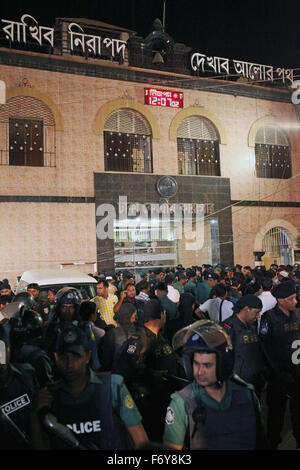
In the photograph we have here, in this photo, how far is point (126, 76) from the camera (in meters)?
20.6

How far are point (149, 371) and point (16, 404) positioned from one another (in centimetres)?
183

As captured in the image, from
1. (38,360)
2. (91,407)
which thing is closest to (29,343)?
(38,360)

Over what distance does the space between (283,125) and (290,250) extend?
7758mm

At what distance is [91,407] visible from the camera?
2531mm

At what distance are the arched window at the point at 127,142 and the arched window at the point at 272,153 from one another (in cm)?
708

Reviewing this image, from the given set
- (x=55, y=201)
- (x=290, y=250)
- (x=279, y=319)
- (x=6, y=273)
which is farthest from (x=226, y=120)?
(x=279, y=319)

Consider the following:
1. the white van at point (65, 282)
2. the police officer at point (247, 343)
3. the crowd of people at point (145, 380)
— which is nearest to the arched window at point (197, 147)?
the white van at point (65, 282)

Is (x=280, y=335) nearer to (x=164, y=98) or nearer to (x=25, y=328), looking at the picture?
(x=25, y=328)

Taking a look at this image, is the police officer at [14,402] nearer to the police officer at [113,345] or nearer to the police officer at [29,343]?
the police officer at [29,343]

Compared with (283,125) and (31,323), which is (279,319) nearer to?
(31,323)

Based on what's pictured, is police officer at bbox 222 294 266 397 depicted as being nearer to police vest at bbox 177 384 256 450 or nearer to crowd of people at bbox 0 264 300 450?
crowd of people at bbox 0 264 300 450

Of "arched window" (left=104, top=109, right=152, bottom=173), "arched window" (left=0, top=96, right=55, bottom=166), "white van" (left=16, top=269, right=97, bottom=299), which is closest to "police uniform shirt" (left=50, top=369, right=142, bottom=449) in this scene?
"white van" (left=16, top=269, right=97, bottom=299)

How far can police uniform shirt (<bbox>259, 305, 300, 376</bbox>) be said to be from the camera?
4.60 metres

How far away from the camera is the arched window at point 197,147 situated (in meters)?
22.1
